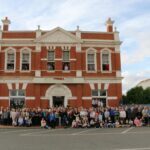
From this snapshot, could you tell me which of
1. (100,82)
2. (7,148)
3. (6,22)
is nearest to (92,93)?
(100,82)

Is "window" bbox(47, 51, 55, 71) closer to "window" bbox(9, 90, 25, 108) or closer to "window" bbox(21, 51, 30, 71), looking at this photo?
"window" bbox(21, 51, 30, 71)

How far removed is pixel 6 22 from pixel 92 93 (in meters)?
12.3

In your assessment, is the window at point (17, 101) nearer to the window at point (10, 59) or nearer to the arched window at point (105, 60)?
the window at point (10, 59)

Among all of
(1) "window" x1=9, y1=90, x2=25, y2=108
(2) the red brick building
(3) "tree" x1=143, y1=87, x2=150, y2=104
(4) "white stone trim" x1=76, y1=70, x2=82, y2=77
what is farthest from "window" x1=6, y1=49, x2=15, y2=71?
(3) "tree" x1=143, y1=87, x2=150, y2=104

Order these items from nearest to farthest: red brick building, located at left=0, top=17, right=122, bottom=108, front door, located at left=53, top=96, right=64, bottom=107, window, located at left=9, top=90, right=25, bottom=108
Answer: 1. window, located at left=9, top=90, right=25, bottom=108
2. red brick building, located at left=0, top=17, right=122, bottom=108
3. front door, located at left=53, top=96, right=64, bottom=107

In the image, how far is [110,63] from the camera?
3406cm

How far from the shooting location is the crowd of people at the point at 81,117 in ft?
84.9

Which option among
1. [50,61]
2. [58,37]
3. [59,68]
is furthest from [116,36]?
[50,61]

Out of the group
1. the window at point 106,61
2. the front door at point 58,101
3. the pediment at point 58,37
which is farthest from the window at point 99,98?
the pediment at point 58,37

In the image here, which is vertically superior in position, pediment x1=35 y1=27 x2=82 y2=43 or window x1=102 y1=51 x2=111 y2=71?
→ pediment x1=35 y1=27 x2=82 y2=43

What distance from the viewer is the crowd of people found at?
84.9 feet

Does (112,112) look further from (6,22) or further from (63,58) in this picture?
(6,22)

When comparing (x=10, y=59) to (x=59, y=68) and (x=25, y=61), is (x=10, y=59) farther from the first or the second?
(x=59, y=68)

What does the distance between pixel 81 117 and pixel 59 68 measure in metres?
8.62
